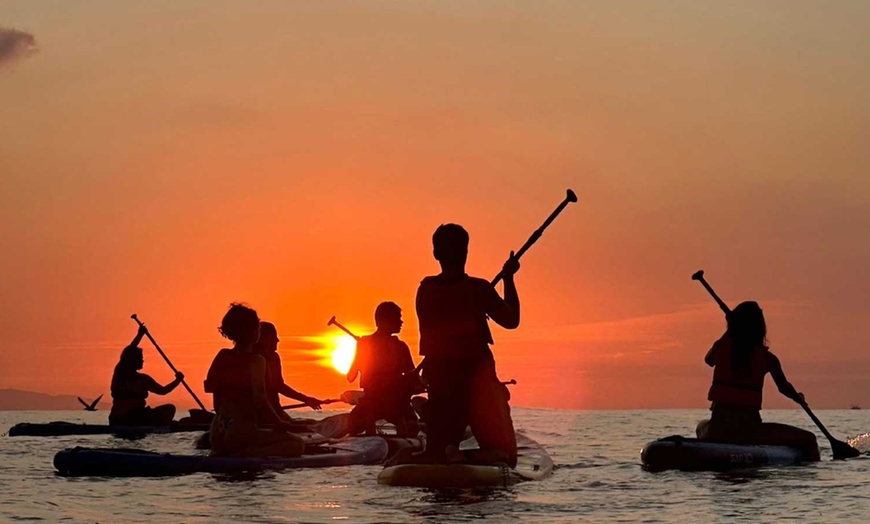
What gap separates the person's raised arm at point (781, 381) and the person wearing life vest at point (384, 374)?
16.4ft

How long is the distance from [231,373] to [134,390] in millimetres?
13137

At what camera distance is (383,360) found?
19.1 metres

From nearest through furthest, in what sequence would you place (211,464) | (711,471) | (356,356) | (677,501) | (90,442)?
(677,501) → (211,464) → (711,471) → (356,356) → (90,442)

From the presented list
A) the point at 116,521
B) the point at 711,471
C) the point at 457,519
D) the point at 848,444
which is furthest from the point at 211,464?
the point at 848,444

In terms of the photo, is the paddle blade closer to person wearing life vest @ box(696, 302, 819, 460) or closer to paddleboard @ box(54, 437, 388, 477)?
person wearing life vest @ box(696, 302, 819, 460)

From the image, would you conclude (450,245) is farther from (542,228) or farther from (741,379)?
(741,379)

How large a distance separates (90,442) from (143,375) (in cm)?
173

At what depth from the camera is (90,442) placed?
26.9 meters

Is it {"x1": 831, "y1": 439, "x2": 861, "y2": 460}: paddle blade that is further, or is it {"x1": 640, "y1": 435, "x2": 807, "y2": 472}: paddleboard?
{"x1": 831, "y1": 439, "x2": 861, "y2": 460}: paddle blade

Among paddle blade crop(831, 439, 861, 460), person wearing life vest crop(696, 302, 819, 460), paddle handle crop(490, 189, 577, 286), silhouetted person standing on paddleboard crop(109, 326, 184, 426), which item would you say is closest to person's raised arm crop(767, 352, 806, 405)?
person wearing life vest crop(696, 302, 819, 460)

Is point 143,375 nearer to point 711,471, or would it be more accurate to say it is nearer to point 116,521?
point 711,471

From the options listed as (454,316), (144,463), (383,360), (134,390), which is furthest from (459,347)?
(134,390)

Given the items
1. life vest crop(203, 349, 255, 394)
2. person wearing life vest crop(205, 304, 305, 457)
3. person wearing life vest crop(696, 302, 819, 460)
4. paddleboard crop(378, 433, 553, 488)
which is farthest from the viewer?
person wearing life vest crop(696, 302, 819, 460)

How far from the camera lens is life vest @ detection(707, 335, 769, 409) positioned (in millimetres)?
16859
